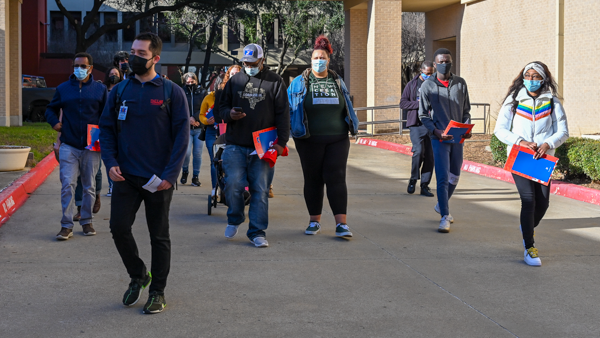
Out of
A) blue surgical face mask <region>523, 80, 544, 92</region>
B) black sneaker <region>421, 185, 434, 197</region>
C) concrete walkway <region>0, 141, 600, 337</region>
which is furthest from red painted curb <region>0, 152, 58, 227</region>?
blue surgical face mask <region>523, 80, 544, 92</region>

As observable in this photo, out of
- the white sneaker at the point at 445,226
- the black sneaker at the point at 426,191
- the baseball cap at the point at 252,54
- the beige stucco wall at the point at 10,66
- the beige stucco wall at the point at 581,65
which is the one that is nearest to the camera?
the baseball cap at the point at 252,54

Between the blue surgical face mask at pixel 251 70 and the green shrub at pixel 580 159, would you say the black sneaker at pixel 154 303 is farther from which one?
the green shrub at pixel 580 159

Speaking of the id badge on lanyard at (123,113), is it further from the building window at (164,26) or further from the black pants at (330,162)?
the building window at (164,26)

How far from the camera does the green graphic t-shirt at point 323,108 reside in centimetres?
733

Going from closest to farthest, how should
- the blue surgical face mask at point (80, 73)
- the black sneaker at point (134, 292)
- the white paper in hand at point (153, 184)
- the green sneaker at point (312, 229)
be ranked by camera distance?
1. the white paper in hand at point (153, 184)
2. the black sneaker at point (134, 292)
3. the blue surgical face mask at point (80, 73)
4. the green sneaker at point (312, 229)

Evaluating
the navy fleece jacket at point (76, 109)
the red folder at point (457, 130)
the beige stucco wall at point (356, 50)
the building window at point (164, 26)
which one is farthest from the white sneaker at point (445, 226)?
the building window at point (164, 26)

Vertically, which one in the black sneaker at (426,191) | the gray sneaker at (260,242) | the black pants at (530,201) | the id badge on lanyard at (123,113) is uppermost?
the id badge on lanyard at (123,113)

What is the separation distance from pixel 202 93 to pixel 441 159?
515 cm

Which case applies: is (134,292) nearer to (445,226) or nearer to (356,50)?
(445,226)

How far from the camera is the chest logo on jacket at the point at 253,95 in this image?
7023 mm

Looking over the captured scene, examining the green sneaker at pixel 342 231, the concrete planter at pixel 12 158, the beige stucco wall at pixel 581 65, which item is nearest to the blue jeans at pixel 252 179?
the green sneaker at pixel 342 231

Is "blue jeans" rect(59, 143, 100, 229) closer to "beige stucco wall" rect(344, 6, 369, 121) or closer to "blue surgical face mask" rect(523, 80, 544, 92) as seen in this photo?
"blue surgical face mask" rect(523, 80, 544, 92)

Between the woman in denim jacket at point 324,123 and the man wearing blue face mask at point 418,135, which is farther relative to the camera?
the man wearing blue face mask at point 418,135

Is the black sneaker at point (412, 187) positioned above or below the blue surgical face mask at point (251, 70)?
below
